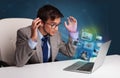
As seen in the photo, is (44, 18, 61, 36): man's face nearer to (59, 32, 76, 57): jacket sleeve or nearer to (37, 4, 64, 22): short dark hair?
(37, 4, 64, 22): short dark hair

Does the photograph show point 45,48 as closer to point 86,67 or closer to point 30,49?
point 30,49

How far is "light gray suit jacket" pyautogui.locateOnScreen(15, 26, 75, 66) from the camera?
2145mm

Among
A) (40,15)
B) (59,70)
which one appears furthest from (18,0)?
(59,70)

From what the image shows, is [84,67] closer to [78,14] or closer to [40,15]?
[40,15]

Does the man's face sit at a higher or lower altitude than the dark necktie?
higher

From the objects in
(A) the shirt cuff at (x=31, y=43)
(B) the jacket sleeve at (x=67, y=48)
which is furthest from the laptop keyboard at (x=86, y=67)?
(B) the jacket sleeve at (x=67, y=48)

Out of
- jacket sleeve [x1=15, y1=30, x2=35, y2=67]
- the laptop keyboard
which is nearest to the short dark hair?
jacket sleeve [x1=15, y1=30, x2=35, y2=67]

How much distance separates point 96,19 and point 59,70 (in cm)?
193

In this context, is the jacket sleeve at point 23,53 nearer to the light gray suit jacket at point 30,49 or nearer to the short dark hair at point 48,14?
the light gray suit jacket at point 30,49

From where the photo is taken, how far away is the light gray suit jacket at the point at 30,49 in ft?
7.04

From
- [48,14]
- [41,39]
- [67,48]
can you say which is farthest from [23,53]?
[67,48]

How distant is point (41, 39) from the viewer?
239 centimetres

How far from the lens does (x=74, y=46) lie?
8.73ft

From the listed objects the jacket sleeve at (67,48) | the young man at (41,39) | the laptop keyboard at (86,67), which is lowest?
the laptop keyboard at (86,67)
